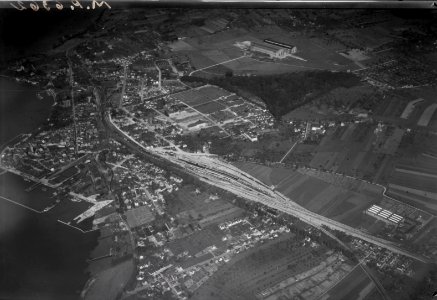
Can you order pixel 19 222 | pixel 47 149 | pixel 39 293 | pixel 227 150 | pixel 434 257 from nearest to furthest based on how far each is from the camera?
pixel 39 293 < pixel 19 222 < pixel 434 257 < pixel 47 149 < pixel 227 150

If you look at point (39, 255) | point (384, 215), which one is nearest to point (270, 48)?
point (384, 215)

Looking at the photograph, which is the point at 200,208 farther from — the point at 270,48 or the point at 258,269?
the point at 270,48

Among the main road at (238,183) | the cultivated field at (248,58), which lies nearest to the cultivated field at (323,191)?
the main road at (238,183)

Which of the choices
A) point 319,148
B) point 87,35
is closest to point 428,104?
point 319,148

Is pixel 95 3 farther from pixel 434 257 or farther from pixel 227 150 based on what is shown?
pixel 434 257

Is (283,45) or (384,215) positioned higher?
(283,45)
